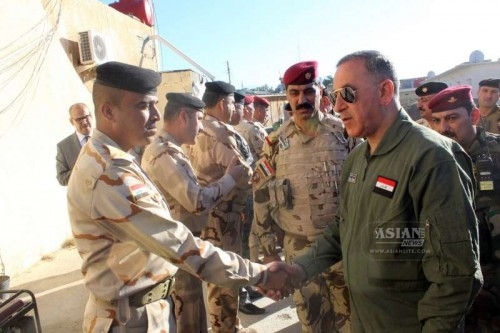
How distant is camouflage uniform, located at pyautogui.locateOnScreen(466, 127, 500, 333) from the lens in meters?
2.65

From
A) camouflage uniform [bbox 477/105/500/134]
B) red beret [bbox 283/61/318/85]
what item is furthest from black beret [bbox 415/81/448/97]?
red beret [bbox 283/61/318/85]

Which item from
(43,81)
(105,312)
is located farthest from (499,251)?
(43,81)

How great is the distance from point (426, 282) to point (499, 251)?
1.35 metres

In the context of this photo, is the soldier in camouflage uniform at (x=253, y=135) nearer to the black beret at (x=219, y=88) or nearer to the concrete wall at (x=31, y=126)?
the black beret at (x=219, y=88)

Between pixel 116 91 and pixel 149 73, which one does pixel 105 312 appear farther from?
pixel 149 73

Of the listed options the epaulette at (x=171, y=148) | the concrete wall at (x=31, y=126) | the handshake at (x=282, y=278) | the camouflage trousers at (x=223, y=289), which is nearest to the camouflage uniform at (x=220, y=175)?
the camouflage trousers at (x=223, y=289)

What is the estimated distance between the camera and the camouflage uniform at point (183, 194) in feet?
10.1

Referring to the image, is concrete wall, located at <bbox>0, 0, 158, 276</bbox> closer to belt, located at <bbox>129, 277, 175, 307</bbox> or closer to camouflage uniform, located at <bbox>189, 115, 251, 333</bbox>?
camouflage uniform, located at <bbox>189, 115, 251, 333</bbox>

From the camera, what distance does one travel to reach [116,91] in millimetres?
1999

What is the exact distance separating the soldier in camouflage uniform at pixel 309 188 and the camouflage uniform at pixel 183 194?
1.81 ft

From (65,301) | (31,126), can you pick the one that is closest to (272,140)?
(65,301)

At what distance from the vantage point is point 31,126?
6.56 metres

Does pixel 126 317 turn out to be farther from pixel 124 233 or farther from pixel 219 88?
pixel 219 88

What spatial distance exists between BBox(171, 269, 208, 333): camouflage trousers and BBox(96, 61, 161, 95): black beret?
177 centimetres
